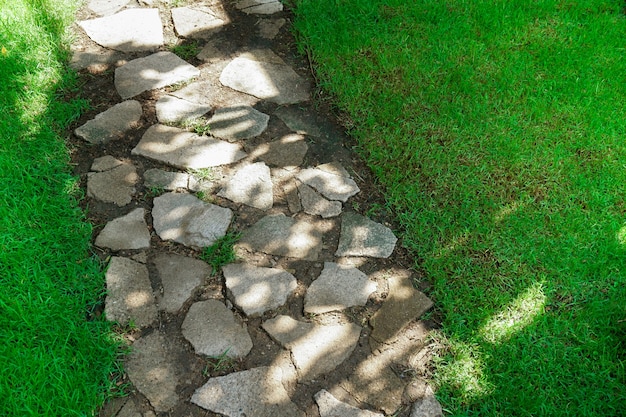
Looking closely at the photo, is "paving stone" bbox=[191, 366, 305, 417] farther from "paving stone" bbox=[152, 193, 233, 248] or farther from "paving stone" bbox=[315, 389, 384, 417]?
"paving stone" bbox=[152, 193, 233, 248]

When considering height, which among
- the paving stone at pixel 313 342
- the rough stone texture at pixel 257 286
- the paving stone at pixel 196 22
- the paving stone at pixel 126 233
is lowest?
the paving stone at pixel 313 342

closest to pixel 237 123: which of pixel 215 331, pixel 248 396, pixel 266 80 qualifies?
pixel 266 80

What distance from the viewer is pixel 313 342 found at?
2631 mm

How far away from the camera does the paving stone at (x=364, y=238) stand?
306cm

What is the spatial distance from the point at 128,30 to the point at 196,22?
1.85 feet

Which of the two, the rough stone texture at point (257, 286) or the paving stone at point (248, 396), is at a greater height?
the rough stone texture at point (257, 286)

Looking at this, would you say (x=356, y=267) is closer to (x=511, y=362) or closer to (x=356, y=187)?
(x=356, y=187)

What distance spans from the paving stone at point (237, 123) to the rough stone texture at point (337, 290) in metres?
1.19

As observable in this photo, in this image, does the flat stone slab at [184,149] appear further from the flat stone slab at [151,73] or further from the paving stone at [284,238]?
the paving stone at [284,238]

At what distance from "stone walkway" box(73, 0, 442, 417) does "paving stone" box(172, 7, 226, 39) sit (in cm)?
23

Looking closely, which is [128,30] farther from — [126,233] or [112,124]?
[126,233]

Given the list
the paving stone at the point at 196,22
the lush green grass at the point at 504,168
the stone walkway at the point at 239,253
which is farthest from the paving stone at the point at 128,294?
the paving stone at the point at 196,22

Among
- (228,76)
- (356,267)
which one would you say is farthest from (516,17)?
(356,267)

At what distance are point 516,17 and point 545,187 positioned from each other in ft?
6.34
